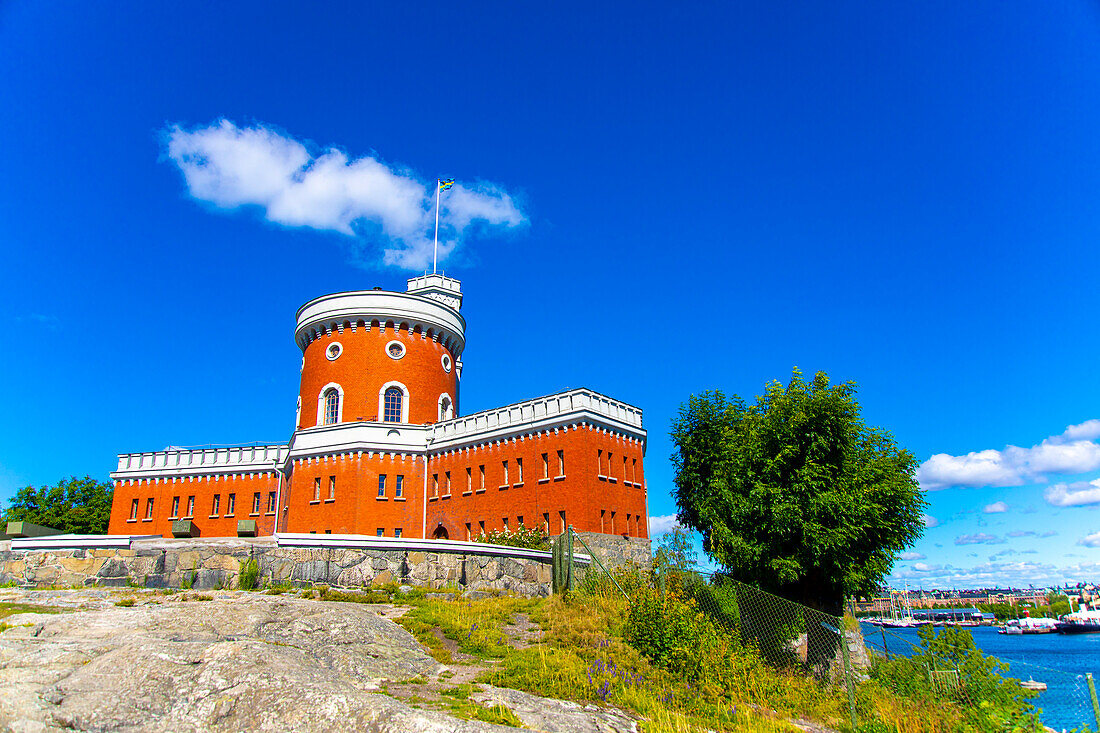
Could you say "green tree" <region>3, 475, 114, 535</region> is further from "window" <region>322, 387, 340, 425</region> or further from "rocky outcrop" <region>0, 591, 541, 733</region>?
"rocky outcrop" <region>0, 591, 541, 733</region>

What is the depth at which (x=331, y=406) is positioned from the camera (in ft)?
122

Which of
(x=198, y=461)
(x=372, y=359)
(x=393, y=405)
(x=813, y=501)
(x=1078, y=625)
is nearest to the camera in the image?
(x=813, y=501)

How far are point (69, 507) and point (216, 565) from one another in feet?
152

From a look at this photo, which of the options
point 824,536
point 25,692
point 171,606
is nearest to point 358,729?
point 25,692

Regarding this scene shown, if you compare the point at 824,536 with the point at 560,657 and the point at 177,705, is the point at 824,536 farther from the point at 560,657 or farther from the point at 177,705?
the point at 177,705

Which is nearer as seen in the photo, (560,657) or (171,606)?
(560,657)

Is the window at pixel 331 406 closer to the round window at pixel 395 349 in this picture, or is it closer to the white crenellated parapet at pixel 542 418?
the round window at pixel 395 349

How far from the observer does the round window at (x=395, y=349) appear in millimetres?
37312

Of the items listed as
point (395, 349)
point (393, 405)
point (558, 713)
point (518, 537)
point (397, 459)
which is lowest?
point (558, 713)

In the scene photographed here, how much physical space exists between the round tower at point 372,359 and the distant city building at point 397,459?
65mm

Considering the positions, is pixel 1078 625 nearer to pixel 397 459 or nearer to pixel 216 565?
pixel 397 459

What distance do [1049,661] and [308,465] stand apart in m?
83.7

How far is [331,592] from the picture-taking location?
54.7ft

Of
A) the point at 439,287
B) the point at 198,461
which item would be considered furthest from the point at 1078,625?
the point at 198,461
